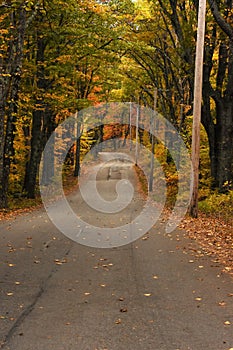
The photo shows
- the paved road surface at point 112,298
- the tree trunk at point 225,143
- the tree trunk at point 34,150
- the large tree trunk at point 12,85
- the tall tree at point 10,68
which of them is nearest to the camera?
the paved road surface at point 112,298

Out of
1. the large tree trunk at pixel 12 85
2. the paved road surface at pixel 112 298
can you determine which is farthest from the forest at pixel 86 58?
the paved road surface at pixel 112 298

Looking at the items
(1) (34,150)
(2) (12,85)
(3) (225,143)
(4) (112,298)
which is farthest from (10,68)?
(4) (112,298)

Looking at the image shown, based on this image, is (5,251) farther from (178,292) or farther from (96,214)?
(96,214)

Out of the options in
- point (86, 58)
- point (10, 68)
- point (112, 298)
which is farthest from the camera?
point (86, 58)

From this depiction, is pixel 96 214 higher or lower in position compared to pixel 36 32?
lower

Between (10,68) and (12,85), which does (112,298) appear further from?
(12,85)

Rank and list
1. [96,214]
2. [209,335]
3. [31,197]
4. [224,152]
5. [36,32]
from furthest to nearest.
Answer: [31,197], [36,32], [224,152], [96,214], [209,335]

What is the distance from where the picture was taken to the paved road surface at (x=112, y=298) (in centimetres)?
539

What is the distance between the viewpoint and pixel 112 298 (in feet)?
23.1

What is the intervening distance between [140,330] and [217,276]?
3.26 meters

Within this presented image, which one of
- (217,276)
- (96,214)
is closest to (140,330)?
(217,276)

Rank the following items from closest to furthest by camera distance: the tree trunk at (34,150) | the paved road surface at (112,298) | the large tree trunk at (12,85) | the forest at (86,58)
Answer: the paved road surface at (112,298)
the large tree trunk at (12,85)
the forest at (86,58)
the tree trunk at (34,150)

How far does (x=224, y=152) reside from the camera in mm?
20234

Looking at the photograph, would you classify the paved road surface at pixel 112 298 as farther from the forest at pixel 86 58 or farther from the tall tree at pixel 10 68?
the tall tree at pixel 10 68
